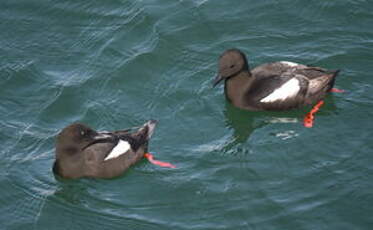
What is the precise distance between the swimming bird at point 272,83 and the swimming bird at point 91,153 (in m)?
1.92

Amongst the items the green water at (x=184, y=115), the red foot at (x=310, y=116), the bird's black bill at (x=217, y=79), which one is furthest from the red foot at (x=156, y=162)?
the red foot at (x=310, y=116)

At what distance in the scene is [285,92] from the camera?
11492mm

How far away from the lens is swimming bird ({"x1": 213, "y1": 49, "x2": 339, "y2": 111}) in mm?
11523

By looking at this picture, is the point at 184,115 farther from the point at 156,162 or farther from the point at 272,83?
the point at 272,83

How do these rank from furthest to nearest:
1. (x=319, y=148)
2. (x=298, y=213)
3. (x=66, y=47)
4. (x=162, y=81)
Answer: (x=66, y=47) → (x=162, y=81) → (x=319, y=148) → (x=298, y=213)

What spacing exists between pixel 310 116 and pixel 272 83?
2.71 ft

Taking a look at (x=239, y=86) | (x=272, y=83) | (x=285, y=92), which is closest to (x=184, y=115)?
(x=239, y=86)

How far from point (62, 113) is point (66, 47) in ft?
7.52

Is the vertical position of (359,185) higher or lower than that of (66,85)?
lower

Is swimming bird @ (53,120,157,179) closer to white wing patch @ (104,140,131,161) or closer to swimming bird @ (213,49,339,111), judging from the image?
white wing patch @ (104,140,131,161)

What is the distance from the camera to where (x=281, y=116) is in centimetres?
1161

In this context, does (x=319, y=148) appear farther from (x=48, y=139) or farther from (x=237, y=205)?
(x=48, y=139)

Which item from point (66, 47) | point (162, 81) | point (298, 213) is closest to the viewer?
point (298, 213)

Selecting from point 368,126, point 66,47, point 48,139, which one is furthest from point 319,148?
point 66,47
